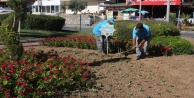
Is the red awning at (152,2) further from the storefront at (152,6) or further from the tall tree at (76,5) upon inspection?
the tall tree at (76,5)

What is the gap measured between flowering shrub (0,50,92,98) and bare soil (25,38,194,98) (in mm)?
337

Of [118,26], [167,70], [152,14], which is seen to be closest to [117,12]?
[152,14]

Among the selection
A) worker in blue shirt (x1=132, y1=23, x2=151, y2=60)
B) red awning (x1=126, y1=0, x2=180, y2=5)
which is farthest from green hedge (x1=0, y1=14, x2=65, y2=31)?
red awning (x1=126, y1=0, x2=180, y2=5)

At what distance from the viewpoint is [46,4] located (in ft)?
197

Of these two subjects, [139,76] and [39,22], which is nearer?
[139,76]

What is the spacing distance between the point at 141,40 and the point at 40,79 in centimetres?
489

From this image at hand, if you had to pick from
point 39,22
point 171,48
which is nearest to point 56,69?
point 171,48

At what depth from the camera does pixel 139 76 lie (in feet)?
25.5

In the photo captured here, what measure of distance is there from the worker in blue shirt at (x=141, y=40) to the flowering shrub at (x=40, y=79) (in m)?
2.95

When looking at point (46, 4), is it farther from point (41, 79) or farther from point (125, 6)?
point (41, 79)

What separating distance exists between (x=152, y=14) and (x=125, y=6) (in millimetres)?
4583

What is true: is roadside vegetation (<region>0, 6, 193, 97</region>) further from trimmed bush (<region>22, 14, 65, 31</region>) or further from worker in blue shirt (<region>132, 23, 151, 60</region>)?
trimmed bush (<region>22, 14, 65, 31</region>)

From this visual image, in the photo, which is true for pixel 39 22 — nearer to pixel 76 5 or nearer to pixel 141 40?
pixel 141 40

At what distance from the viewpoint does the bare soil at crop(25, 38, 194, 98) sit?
649cm
